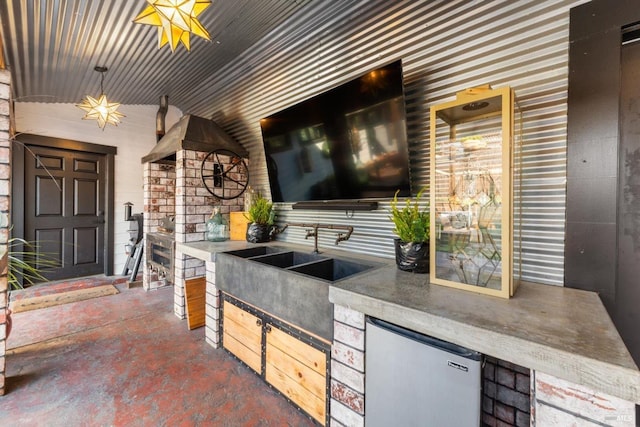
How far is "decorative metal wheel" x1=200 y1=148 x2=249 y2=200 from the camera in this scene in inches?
121

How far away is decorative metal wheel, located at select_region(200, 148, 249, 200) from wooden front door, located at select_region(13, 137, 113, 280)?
2.91 m

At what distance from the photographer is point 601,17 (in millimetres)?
1179

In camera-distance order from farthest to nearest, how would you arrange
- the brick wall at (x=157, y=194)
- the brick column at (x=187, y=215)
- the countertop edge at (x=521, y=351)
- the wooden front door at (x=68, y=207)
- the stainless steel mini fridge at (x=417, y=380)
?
1. the wooden front door at (x=68, y=207)
2. the brick wall at (x=157, y=194)
3. the brick column at (x=187, y=215)
4. the stainless steel mini fridge at (x=417, y=380)
5. the countertop edge at (x=521, y=351)

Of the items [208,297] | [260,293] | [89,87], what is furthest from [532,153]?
[89,87]

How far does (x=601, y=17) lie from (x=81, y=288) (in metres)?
5.85

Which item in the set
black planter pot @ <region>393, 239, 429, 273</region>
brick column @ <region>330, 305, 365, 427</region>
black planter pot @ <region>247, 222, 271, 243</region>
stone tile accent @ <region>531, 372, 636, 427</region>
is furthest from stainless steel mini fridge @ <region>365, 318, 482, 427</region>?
black planter pot @ <region>247, 222, 271, 243</region>

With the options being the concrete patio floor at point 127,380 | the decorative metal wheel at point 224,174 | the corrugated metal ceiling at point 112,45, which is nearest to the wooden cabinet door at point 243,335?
the concrete patio floor at point 127,380

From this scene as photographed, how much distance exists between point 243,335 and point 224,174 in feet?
6.22

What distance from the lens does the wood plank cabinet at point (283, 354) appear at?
4.88 ft

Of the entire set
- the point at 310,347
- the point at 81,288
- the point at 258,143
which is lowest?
the point at 81,288

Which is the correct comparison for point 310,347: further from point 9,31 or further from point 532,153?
point 9,31

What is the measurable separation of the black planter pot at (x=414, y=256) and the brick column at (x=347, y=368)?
1.58ft

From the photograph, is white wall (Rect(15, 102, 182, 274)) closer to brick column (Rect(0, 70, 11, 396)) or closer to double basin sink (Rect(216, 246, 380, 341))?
brick column (Rect(0, 70, 11, 396))

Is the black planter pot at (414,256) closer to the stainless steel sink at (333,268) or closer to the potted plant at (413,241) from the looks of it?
the potted plant at (413,241)
